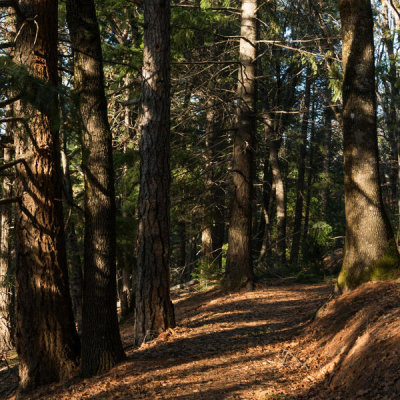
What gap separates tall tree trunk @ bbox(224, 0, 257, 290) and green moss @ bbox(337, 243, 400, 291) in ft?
17.4

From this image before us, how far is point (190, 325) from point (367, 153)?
4.89 m

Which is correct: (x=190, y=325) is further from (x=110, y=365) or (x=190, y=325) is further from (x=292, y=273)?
(x=292, y=273)

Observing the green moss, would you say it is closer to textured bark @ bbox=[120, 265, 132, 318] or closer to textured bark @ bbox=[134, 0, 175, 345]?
textured bark @ bbox=[134, 0, 175, 345]

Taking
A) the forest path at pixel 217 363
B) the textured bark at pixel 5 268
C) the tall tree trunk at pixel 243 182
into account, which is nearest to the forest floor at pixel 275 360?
the forest path at pixel 217 363

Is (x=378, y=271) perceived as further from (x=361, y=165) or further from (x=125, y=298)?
(x=125, y=298)

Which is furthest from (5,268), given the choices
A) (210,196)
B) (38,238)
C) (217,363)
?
(217,363)

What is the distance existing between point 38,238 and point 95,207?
97 cm

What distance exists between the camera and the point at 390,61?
1464 centimetres

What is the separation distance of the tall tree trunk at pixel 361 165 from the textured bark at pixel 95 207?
3.87 metres

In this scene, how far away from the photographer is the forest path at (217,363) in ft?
18.1

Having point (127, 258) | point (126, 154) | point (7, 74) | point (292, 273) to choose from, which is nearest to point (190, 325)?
point (127, 258)

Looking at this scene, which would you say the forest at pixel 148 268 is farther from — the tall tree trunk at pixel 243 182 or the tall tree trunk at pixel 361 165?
the tall tree trunk at pixel 243 182

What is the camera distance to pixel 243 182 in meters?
12.4

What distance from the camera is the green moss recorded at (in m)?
6.94
